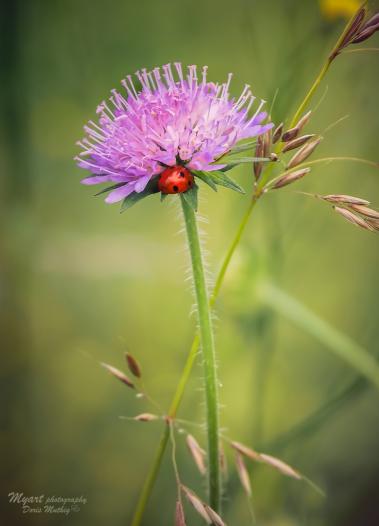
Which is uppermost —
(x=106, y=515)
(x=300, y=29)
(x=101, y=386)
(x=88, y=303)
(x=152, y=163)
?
(x=300, y=29)

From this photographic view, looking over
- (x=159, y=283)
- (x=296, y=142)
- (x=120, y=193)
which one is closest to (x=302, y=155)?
(x=296, y=142)

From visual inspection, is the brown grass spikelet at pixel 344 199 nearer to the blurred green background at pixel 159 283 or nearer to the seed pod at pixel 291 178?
the seed pod at pixel 291 178

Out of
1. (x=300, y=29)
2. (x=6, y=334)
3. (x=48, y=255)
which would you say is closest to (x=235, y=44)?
(x=300, y=29)

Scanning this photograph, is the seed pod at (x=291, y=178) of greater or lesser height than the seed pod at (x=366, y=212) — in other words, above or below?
above

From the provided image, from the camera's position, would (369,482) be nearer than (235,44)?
Yes

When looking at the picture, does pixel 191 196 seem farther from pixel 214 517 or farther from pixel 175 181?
pixel 214 517

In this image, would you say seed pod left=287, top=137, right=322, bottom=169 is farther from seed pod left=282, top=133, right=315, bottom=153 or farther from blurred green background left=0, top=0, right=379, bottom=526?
blurred green background left=0, top=0, right=379, bottom=526

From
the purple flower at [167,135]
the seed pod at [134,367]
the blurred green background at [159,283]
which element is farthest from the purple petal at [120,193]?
the blurred green background at [159,283]

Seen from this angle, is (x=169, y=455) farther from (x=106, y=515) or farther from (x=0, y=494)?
(x=0, y=494)
